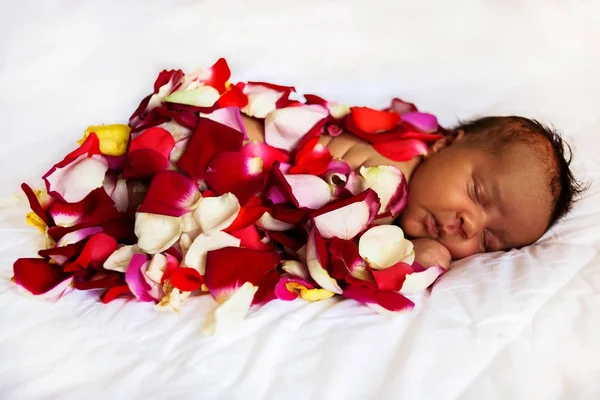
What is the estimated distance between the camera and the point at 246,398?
2.23ft

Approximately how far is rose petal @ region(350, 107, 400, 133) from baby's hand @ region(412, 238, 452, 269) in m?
0.24

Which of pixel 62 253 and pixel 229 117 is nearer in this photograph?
pixel 62 253

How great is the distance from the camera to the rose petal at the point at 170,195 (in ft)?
2.97

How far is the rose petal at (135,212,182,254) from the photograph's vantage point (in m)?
0.89

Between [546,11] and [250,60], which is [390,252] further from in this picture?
[546,11]

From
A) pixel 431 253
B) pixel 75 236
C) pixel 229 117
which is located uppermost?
pixel 229 117

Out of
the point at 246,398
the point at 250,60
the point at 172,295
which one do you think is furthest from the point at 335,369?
the point at 250,60

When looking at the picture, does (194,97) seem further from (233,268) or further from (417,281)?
(417,281)

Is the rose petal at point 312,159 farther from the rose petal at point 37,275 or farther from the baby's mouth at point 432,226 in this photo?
the rose petal at point 37,275

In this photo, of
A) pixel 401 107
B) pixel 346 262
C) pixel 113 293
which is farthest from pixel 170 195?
pixel 401 107

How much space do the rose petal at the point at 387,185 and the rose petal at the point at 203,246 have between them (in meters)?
0.25

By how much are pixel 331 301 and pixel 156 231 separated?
26 centimetres

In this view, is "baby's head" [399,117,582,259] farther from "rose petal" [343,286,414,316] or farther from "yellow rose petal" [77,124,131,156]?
"yellow rose petal" [77,124,131,156]

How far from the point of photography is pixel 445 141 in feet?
3.83
